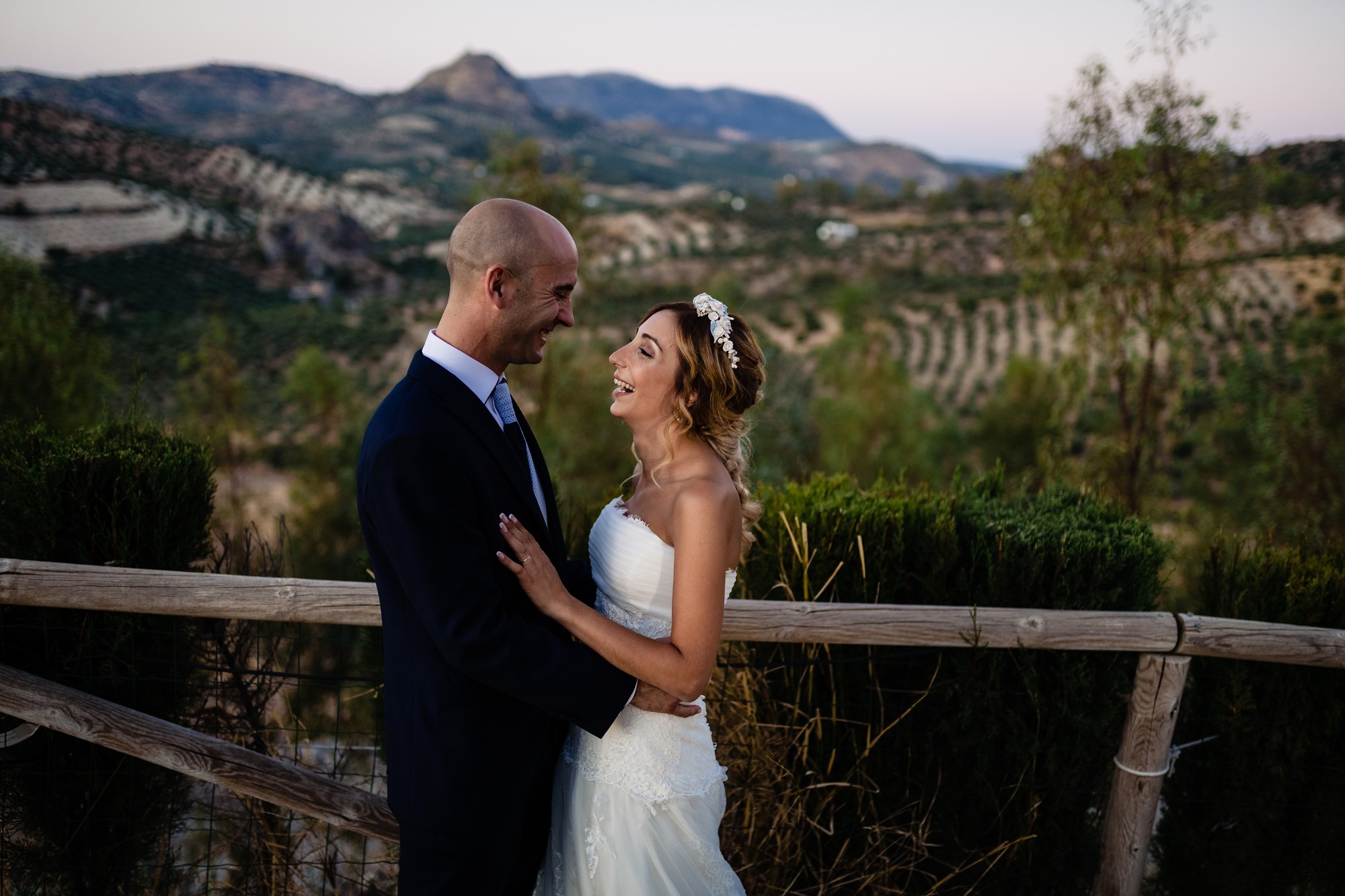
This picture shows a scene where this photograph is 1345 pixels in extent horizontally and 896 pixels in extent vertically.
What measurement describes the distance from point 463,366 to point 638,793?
1087 mm

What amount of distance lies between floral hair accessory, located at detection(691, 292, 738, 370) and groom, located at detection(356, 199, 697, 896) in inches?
16.4

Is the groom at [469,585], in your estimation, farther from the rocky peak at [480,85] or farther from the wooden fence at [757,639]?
the rocky peak at [480,85]

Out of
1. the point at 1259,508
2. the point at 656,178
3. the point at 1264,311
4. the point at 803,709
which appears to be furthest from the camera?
the point at 656,178

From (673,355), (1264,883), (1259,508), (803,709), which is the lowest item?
(1259,508)

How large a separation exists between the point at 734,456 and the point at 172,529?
194 cm

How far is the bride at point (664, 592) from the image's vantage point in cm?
195

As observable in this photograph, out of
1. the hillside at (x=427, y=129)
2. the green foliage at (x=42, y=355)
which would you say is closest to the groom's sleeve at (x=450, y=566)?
the green foliage at (x=42, y=355)

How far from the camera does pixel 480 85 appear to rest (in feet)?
450

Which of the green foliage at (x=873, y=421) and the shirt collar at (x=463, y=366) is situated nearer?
the shirt collar at (x=463, y=366)

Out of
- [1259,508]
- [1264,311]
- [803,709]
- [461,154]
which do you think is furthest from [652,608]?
[461,154]

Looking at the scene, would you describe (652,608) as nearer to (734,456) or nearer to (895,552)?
(734,456)

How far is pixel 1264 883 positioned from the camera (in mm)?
3076

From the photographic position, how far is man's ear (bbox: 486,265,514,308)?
1.76 metres

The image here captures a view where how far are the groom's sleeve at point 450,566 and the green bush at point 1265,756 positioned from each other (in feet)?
8.58
